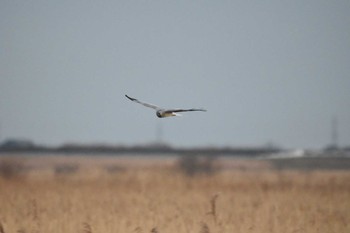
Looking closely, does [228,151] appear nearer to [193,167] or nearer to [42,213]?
[193,167]

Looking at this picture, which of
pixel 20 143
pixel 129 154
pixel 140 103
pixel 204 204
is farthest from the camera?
pixel 20 143

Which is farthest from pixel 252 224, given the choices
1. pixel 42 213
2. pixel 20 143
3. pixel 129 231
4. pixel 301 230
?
pixel 20 143

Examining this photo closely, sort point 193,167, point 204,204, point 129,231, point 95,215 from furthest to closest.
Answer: point 193,167, point 204,204, point 95,215, point 129,231

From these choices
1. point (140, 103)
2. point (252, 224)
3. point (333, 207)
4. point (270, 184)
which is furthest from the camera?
point (270, 184)

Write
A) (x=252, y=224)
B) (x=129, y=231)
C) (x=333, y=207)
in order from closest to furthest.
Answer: (x=129, y=231) → (x=252, y=224) → (x=333, y=207)

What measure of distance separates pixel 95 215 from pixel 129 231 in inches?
67.4

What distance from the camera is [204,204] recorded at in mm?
14320

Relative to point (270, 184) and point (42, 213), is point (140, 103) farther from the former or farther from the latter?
point (270, 184)

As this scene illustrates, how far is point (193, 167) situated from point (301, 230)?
76.9 ft

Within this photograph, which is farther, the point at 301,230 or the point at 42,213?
the point at 42,213

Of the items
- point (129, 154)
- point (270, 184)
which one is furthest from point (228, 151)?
point (270, 184)

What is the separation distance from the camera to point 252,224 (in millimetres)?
10664

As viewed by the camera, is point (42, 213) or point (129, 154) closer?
point (42, 213)

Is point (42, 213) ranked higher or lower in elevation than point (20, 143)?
lower
